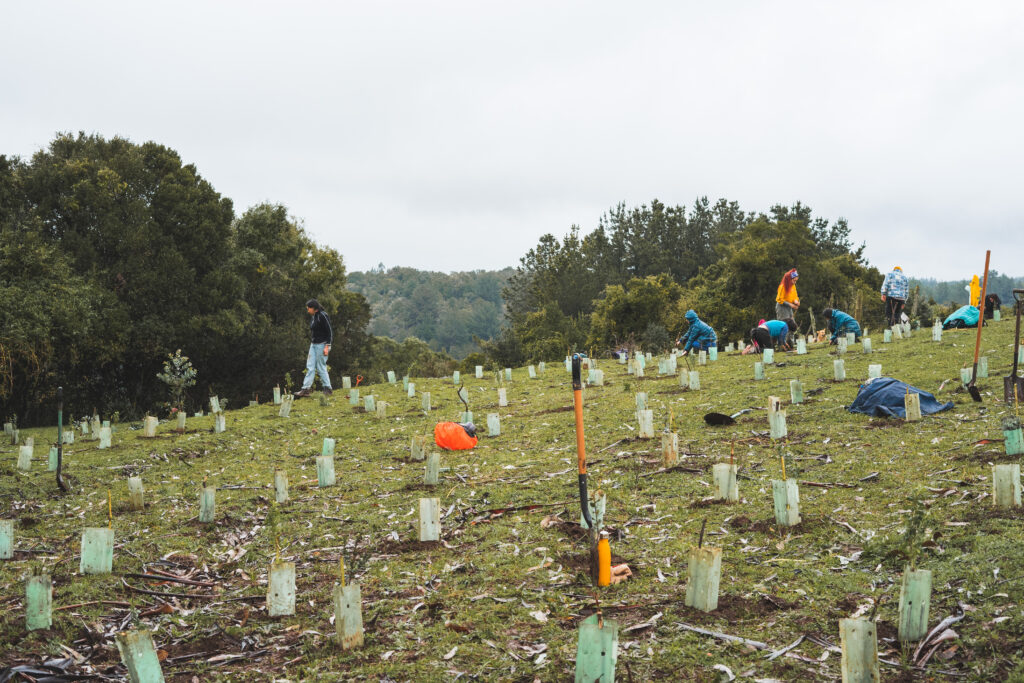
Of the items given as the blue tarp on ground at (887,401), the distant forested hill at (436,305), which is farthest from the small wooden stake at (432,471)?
the distant forested hill at (436,305)

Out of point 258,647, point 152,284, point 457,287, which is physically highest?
point 457,287

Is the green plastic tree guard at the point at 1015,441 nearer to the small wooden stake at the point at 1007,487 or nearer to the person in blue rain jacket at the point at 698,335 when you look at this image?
the small wooden stake at the point at 1007,487

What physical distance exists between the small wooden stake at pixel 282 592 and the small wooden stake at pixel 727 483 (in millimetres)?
3897

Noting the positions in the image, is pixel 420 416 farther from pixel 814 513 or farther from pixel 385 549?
pixel 814 513

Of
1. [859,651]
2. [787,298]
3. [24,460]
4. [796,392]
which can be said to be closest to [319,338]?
[24,460]

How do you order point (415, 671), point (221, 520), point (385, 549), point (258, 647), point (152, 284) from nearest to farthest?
point (415, 671) < point (258, 647) < point (385, 549) < point (221, 520) < point (152, 284)

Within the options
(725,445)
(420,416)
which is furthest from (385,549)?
(420,416)

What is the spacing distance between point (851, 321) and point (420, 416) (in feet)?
36.6

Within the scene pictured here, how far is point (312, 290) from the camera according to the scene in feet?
127

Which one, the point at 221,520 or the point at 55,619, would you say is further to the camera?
the point at 221,520

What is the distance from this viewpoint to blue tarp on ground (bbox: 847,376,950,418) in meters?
8.80

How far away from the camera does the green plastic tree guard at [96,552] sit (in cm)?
576

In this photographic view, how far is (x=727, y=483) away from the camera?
6.52m

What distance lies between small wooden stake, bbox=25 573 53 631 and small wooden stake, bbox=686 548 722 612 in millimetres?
4364
